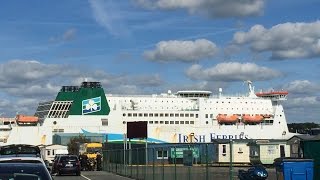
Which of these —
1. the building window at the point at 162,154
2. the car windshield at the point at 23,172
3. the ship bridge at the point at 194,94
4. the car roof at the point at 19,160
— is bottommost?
the car windshield at the point at 23,172

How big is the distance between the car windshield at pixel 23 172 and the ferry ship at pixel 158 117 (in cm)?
9680

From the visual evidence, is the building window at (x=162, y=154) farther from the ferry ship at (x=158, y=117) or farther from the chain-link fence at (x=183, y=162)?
the ferry ship at (x=158, y=117)

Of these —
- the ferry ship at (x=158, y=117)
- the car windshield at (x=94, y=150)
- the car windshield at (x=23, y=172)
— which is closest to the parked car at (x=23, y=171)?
the car windshield at (x=23, y=172)

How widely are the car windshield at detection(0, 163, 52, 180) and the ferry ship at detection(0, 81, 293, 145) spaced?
96.8 m

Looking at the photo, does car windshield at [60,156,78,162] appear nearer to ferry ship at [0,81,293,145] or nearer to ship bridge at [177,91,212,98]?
ferry ship at [0,81,293,145]

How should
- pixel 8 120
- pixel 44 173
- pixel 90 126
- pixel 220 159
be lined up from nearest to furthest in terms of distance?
pixel 44 173 → pixel 220 159 → pixel 90 126 → pixel 8 120

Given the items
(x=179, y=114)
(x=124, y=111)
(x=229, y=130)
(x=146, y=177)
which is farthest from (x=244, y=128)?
(x=146, y=177)

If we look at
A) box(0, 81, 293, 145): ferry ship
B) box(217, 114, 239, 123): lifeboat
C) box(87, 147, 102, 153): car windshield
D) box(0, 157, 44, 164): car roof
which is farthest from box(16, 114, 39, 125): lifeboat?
box(0, 157, 44, 164): car roof

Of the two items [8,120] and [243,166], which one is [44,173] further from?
[8,120]

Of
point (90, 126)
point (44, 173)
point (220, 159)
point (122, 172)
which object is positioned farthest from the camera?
point (90, 126)

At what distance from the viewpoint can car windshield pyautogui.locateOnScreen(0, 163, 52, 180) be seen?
28.4ft

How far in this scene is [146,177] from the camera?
1126 inches

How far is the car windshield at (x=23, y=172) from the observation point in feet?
28.4

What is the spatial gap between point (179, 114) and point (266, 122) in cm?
1855
